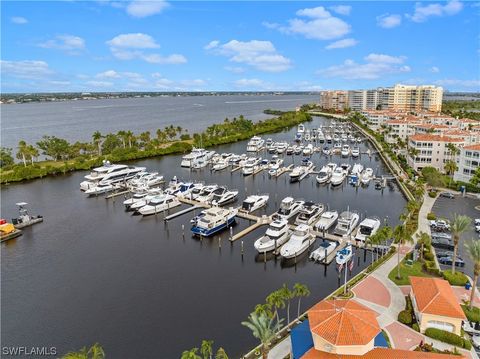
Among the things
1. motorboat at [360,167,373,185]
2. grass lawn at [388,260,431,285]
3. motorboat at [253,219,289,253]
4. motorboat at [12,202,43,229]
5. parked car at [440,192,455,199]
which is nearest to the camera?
grass lawn at [388,260,431,285]

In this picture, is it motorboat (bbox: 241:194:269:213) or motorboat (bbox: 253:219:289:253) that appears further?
motorboat (bbox: 241:194:269:213)

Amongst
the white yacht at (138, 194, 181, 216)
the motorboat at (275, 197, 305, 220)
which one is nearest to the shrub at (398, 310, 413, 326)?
the motorboat at (275, 197, 305, 220)

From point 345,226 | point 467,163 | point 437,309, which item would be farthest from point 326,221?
point 467,163

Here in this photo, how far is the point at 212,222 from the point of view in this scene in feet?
161

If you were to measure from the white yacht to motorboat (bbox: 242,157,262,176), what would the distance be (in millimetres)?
24242

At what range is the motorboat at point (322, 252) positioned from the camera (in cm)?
4062

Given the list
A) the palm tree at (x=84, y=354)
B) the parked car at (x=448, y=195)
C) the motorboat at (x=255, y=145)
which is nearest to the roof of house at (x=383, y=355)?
the palm tree at (x=84, y=354)

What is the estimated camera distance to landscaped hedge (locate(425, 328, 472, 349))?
25.0m

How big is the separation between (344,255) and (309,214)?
12368 millimetres

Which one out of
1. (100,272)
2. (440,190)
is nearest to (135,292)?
(100,272)

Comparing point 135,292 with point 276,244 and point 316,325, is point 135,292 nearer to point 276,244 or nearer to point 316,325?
point 276,244

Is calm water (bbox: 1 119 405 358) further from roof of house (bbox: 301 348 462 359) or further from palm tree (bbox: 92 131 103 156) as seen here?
palm tree (bbox: 92 131 103 156)

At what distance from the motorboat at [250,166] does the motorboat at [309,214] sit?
1142 inches

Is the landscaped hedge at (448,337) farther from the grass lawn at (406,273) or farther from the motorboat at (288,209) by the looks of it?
the motorboat at (288,209)
